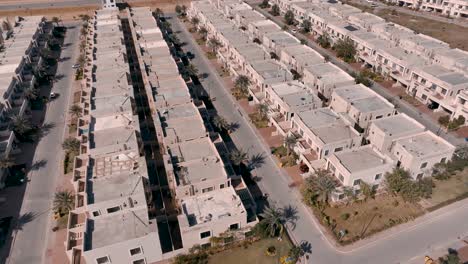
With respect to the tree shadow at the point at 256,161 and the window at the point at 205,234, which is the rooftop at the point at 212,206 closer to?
the window at the point at 205,234

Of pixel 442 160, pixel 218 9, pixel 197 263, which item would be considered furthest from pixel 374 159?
pixel 218 9

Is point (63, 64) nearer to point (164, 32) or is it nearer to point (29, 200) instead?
point (164, 32)

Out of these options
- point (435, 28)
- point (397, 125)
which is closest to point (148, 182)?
point (397, 125)

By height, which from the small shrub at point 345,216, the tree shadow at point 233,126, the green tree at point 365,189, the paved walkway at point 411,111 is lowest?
the small shrub at point 345,216

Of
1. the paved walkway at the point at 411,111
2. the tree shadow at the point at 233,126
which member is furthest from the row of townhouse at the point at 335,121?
the paved walkway at the point at 411,111

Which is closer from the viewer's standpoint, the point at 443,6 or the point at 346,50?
the point at 346,50

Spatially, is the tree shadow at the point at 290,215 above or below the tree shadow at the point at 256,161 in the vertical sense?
below

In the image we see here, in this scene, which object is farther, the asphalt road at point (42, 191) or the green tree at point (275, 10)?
the green tree at point (275, 10)

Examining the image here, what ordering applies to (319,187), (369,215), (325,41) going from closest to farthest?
1. (319,187)
2. (369,215)
3. (325,41)

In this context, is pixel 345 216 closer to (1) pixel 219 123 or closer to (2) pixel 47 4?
(1) pixel 219 123
